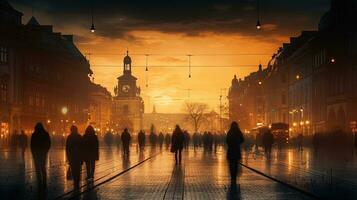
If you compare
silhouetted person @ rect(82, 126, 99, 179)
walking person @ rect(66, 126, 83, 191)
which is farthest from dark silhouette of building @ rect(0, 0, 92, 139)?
walking person @ rect(66, 126, 83, 191)

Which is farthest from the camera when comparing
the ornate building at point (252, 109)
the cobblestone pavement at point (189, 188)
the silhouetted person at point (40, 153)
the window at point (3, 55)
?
the ornate building at point (252, 109)

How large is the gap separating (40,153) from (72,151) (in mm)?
3315

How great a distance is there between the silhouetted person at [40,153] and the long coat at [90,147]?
463cm

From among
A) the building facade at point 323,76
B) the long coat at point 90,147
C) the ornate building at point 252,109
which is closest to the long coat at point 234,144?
the long coat at point 90,147

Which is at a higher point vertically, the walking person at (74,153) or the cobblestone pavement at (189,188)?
the walking person at (74,153)

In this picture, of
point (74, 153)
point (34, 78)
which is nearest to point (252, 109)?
point (34, 78)

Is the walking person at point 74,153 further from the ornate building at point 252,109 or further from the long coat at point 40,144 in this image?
the ornate building at point 252,109

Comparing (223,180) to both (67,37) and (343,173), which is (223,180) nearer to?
(343,173)

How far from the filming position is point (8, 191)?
19922mm

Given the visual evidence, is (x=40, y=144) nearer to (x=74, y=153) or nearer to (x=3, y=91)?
(x=74, y=153)

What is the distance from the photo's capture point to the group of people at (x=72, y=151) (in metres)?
20.7

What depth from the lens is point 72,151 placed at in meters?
24.0

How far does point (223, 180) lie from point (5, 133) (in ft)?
181

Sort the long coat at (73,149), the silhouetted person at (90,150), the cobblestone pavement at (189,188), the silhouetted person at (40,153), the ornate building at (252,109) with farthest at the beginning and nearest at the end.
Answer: the ornate building at (252,109)
the silhouetted person at (90,150)
the long coat at (73,149)
the silhouetted person at (40,153)
the cobblestone pavement at (189,188)
